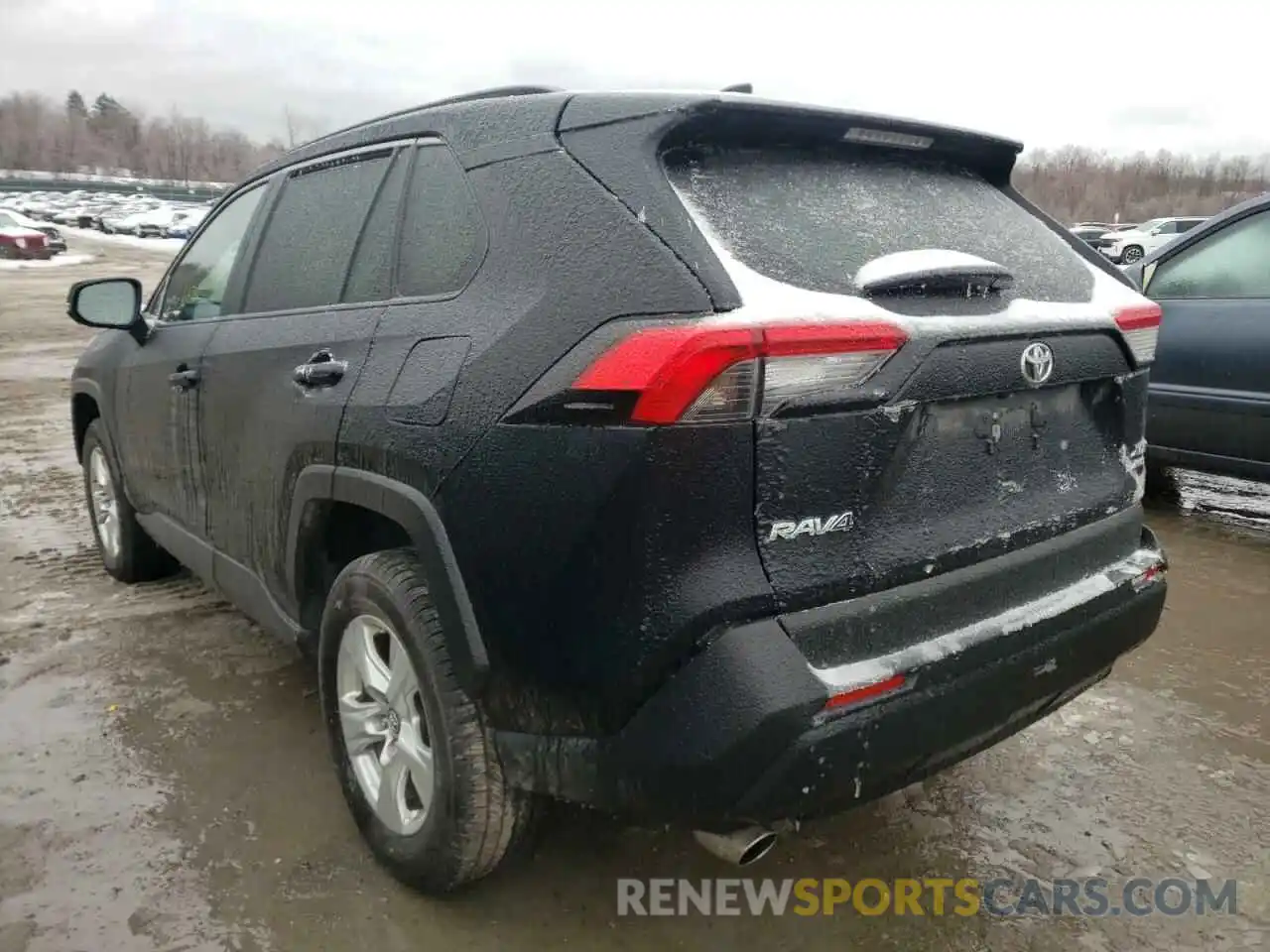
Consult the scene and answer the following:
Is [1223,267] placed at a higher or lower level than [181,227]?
higher

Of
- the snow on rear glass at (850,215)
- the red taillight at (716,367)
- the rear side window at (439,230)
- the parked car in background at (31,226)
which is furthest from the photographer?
the parked car in background at (31,226)

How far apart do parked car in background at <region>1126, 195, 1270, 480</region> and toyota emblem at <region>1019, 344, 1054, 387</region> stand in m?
3.16

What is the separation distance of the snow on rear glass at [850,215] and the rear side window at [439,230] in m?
0.53

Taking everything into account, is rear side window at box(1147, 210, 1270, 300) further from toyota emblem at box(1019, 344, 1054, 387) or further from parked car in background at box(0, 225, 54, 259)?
parked car in background at box(0, 225, 54, 259)

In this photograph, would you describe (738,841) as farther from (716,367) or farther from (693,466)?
(716,367)

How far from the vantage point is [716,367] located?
1683 mm

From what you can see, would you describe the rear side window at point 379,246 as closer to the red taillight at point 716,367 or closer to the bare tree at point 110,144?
the red taillight at point 716,367

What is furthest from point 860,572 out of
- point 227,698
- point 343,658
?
point 227,698

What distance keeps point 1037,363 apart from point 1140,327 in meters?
0.51

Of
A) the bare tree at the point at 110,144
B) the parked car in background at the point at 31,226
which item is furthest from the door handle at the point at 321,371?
the bare tree at the point at 110,144

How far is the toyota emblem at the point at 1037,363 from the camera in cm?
207

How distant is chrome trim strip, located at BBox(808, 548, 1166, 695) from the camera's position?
1769 millimetres

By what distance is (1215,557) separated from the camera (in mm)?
4715

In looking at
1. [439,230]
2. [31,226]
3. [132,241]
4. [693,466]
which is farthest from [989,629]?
[132,241]
